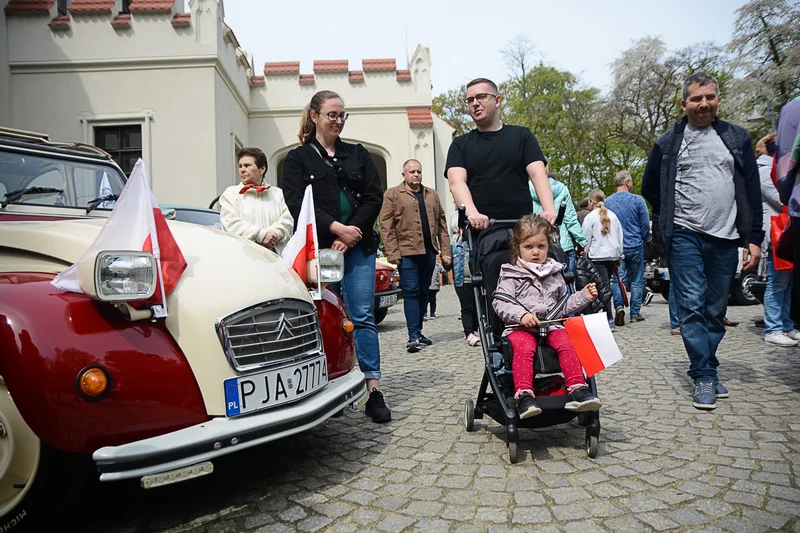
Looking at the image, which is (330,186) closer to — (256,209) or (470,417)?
(256,209)

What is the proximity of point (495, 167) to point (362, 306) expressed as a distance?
1281 millimetres

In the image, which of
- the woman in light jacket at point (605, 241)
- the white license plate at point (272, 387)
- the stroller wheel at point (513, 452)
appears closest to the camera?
the white license plate at point (272, 387)

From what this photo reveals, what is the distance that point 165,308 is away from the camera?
7.82ft

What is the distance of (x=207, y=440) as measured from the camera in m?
2.22

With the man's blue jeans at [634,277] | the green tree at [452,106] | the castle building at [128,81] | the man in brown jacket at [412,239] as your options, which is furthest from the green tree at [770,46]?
the man in brown jacket at [412,239]

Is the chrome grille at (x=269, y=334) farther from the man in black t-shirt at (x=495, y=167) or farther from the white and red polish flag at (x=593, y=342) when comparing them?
the man in black t-shirt at (x=495, y=167)

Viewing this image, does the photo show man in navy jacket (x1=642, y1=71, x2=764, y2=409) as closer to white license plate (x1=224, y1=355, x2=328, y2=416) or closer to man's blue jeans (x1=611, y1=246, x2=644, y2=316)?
white license plate (x1=224, y1=355, x2=328, y2=416)

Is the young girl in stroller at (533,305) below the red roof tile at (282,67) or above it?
below

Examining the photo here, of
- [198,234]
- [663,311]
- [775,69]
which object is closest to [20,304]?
[198,234]

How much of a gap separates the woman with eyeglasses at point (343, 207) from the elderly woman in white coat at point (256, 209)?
18 centimetres

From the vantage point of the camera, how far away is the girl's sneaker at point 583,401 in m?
2.84

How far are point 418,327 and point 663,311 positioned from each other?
5218 mm

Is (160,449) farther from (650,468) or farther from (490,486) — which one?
(650,468)

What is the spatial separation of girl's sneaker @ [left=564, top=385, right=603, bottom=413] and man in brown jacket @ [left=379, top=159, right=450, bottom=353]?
3800 millimetres
